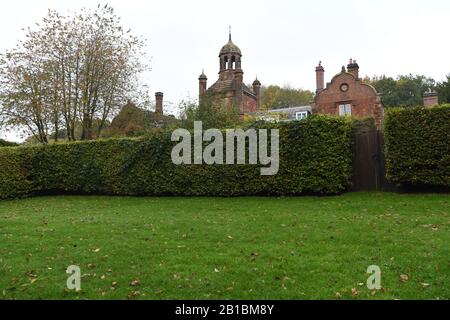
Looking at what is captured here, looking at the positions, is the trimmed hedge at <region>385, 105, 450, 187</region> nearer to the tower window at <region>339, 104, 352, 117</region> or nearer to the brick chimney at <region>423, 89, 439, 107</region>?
the tower window at <region>339, 104, 352, 117</region>

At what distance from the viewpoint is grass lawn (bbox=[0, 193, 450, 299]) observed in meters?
5.23

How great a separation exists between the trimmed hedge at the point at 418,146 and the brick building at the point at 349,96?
59.8ft

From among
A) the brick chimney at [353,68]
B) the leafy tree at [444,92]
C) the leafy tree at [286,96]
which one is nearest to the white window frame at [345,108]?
the brick chimney at [353,68]

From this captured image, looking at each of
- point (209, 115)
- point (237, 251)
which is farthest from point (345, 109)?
point (237, 251)

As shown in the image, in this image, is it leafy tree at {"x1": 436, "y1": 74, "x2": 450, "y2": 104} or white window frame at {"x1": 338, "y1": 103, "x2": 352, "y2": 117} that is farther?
leafy tree at {"x1": 436, "y1": 74, "x2": 450, "y2": 104}

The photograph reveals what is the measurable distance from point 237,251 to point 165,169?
8.86 metres

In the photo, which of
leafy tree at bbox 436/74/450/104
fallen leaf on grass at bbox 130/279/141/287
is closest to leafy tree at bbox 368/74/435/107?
leafy tree at bbox 436/74/450/104

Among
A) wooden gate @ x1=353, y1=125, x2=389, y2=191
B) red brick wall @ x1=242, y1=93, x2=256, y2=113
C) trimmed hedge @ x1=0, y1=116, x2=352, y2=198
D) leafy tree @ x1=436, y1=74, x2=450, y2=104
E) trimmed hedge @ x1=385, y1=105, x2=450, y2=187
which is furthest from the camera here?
red brick wall @ x1=242, y1=93, x2=256, y2=113

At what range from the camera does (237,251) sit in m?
6.91

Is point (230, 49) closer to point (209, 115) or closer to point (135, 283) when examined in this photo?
point (209, 115)

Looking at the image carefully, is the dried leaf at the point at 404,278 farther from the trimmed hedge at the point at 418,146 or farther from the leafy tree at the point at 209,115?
the leafy tree at the point at 209,115

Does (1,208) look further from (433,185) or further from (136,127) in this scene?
(433,185)

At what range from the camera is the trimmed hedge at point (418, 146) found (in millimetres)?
12133

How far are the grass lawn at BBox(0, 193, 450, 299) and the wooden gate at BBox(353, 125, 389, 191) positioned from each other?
5.73 ft
